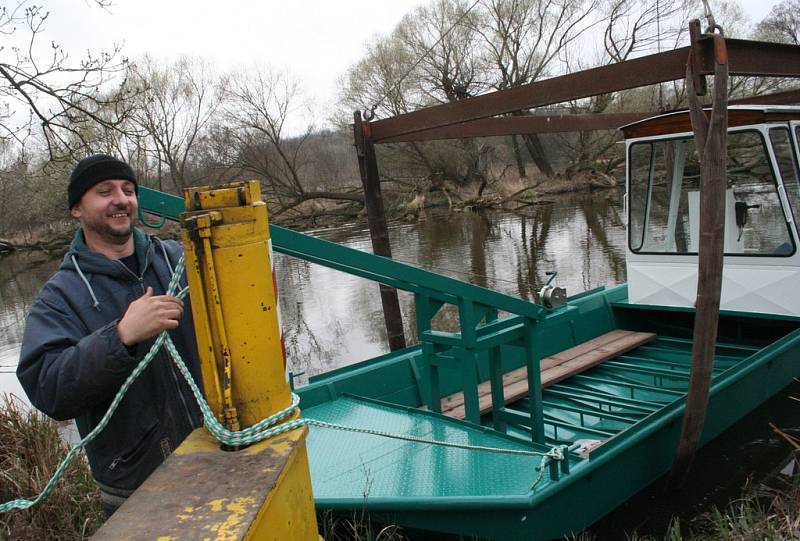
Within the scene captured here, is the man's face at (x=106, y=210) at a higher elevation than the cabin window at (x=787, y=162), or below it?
higher

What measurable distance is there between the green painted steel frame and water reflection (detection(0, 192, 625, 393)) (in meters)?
5.55

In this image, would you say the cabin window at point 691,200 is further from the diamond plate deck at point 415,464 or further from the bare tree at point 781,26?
the bare tree at point 781,26

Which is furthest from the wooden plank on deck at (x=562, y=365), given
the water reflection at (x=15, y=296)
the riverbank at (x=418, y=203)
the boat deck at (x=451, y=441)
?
the riverbank at (x=418, y=203)

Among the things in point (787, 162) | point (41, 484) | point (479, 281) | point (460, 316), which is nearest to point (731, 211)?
point (787, 162)

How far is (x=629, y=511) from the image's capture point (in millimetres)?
4758

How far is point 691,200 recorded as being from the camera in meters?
6.57

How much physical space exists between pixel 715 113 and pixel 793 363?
321cm

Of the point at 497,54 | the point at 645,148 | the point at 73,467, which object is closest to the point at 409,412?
the point at 73,467

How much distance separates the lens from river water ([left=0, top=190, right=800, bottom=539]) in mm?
5469

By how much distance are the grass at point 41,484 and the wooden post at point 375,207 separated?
3.93m

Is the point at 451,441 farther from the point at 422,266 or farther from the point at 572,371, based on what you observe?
the point at 422,266

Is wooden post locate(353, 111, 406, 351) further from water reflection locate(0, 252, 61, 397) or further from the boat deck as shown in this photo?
water reflection locate(0, 252, 61, 397)

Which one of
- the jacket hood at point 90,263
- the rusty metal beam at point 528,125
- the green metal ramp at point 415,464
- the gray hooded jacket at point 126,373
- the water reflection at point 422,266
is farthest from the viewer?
the water reflection at point 422,266

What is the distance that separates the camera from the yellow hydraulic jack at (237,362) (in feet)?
5.53
